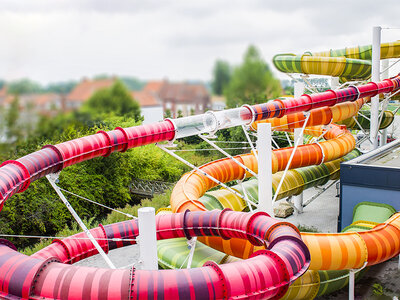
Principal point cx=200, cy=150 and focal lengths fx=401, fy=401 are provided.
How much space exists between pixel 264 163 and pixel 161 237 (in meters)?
3.27

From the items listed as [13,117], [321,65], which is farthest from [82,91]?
[321,65]

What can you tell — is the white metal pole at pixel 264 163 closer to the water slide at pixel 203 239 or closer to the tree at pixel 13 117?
the water slide at pixel 203 239

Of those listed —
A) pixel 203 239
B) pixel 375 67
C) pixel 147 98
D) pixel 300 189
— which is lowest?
pixel 300 189

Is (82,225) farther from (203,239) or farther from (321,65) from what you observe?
(321,65)

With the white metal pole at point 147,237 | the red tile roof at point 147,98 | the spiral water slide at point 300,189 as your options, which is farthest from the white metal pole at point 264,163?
the red tile roof at point 147,98

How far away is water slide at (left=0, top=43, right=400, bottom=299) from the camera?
4926 millimetres

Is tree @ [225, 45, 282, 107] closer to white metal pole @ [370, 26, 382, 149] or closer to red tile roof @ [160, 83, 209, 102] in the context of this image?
red tile roof @ [160, 83, 209, 102]

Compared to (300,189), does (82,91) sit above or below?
above

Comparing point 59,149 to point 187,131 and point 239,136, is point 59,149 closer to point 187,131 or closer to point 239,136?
point 187,131

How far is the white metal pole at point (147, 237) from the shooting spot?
20.6ft

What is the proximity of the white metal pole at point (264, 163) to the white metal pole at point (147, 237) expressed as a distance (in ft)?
14.8

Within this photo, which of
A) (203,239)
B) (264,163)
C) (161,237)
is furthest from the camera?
(264,163)

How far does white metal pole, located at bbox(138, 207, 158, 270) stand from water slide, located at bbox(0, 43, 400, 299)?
893 mm

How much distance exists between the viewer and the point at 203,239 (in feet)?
31.9
